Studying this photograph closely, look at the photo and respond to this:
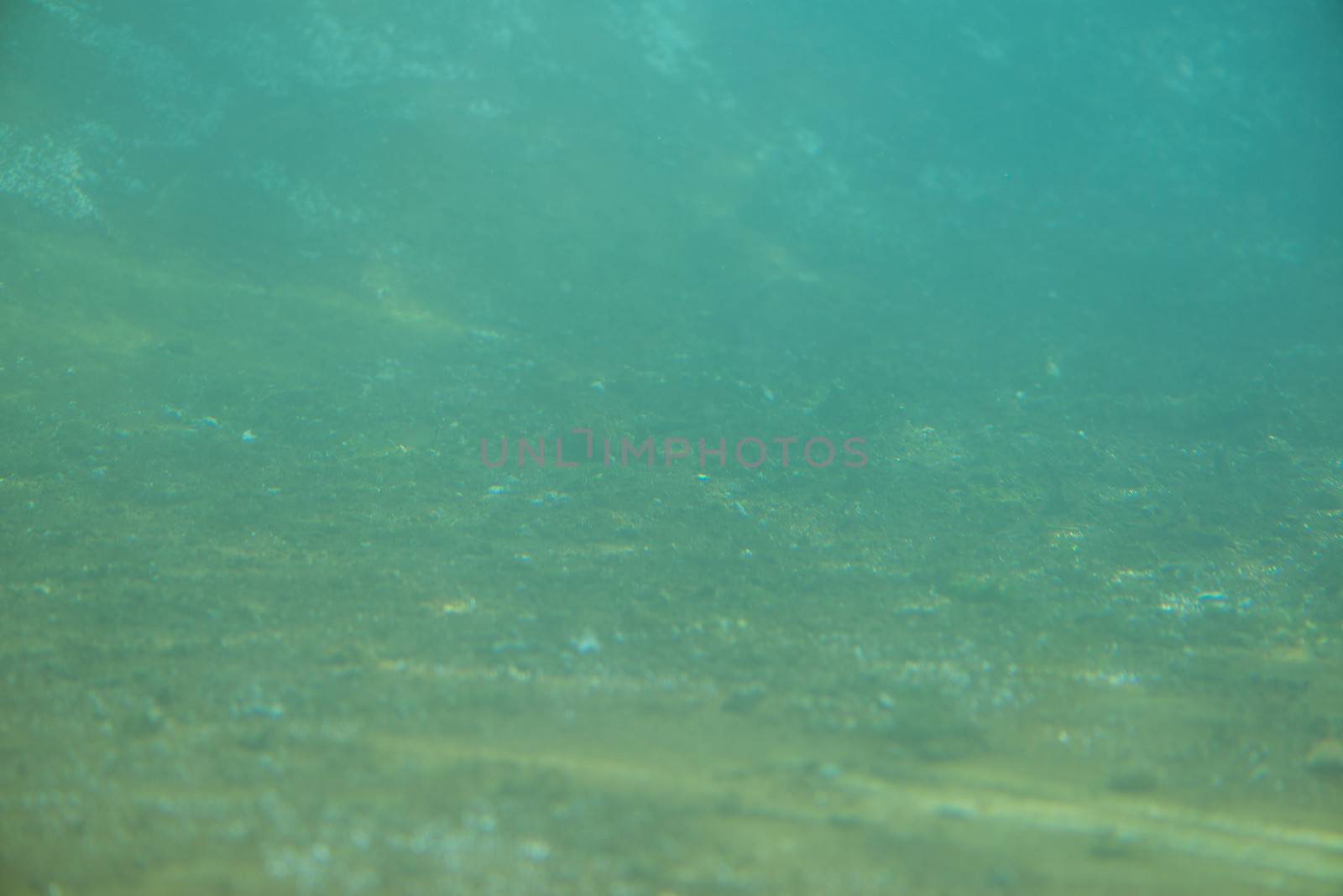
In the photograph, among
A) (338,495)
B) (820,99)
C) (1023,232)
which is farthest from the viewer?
(820,99)

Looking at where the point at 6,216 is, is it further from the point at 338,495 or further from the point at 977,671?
the point at 977,671

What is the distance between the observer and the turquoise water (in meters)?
4.28

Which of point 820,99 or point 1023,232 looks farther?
point 820,99

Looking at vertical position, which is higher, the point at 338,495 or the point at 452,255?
the point at 452,255

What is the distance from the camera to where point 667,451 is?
34.8 ft

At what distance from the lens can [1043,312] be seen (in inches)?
590

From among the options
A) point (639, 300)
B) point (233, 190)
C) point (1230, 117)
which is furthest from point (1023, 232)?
point (233, 190)

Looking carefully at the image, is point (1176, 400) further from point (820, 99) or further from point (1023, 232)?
point (820, 99)

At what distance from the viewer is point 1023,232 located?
54.2 feet

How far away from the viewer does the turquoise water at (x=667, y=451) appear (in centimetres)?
428

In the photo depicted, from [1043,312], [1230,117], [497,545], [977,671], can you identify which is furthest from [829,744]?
[1230,117]

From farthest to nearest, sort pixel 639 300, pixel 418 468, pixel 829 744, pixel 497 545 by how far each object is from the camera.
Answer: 1. pixel 639 300
2. pixel 418 468
3. pixel 497 545
4. pixel 829 744

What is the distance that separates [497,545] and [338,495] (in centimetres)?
218

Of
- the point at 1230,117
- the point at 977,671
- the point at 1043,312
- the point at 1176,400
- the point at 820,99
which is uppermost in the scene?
the point at 1230,117
